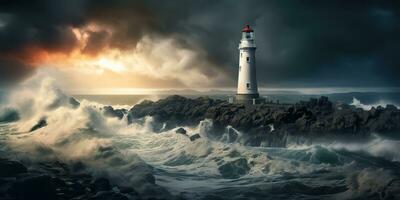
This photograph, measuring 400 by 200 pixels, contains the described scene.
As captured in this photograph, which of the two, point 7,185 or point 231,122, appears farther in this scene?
point 231,122

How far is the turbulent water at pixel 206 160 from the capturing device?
12977 millimetres

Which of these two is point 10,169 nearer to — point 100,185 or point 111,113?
point 100,185

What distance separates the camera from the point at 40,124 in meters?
24.5

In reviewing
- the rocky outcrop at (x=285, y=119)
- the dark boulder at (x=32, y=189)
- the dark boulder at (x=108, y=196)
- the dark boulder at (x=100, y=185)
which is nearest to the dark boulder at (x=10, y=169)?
the dark boulder at (x=32, y=189)

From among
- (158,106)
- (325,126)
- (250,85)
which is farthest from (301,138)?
(158,106)

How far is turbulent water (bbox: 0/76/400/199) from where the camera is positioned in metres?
13.0

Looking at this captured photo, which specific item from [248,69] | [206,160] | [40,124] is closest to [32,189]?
[206,160]

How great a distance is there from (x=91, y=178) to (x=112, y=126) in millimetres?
15050

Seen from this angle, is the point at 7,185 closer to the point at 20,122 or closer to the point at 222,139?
the point at 222,139

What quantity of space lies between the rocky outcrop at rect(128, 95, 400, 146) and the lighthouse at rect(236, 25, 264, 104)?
1.36 m

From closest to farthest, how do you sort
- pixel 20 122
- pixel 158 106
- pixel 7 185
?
pixel 7 185
pixel 20 122
pixel 158 106

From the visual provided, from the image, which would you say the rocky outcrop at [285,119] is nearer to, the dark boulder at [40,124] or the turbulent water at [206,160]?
the turbulent water at [206,160]

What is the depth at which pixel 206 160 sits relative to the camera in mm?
17688

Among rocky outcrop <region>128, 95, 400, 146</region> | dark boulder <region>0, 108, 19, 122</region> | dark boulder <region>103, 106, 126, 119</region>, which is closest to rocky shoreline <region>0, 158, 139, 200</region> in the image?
rocky outcrop <region>128, 95, 400, 146</region>
